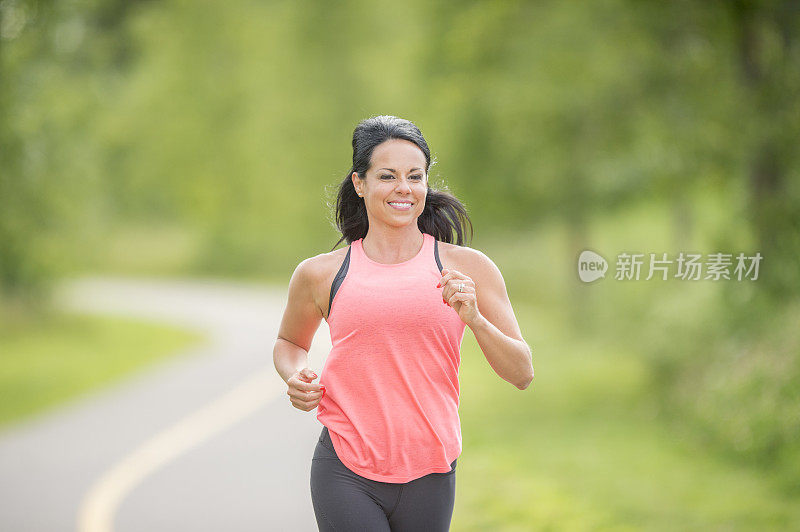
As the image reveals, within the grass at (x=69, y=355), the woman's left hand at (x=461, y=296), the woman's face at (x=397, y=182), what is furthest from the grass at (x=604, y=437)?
the grass at (x=69, y=355)

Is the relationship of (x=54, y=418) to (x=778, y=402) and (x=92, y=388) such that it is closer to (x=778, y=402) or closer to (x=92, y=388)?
(x=92, y=388)

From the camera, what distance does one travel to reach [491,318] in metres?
2.96

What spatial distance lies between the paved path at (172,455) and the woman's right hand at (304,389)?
4.40m

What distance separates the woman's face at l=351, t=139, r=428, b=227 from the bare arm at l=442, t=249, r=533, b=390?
231 mm

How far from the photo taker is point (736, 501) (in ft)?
32.0

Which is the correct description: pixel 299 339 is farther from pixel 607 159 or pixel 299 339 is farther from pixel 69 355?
pixel 69 355

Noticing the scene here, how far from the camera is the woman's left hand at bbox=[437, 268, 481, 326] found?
2.67m

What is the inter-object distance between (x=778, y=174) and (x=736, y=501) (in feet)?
11.8

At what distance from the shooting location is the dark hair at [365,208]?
3.02 m

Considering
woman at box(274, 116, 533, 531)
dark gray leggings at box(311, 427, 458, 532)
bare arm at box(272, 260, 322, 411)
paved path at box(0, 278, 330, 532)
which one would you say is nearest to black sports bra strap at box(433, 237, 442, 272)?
woman at box(274, 116, 533, 531)

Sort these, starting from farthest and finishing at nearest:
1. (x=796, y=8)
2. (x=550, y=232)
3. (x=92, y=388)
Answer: (x=550, y=232) → (x=92, y=388) → (x=796, y=8)

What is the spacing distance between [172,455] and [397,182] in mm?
7078

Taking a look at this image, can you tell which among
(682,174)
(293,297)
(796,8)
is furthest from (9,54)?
(293,297)

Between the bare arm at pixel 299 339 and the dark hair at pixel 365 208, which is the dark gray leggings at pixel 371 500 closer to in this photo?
the bare arm at pixel 299 339
